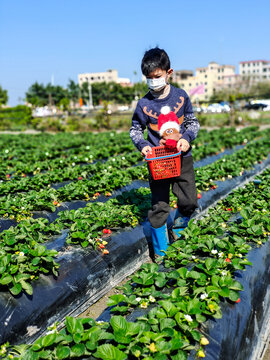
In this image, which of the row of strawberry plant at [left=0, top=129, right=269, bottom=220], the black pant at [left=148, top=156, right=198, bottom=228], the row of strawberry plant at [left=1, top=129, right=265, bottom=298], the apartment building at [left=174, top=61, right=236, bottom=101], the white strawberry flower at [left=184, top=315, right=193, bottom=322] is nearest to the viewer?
the white strawberry flower at [left=184, top=315, right=193, bottom=322]

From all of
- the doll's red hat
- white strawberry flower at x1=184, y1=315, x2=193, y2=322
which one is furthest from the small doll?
white strawberry flower at x1=184, y1=315, x2=193, y2=322

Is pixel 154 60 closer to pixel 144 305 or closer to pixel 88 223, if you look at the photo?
pixel 88 223

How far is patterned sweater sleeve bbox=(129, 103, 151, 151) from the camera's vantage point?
10.5 ft

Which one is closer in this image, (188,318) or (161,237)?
(188,318)

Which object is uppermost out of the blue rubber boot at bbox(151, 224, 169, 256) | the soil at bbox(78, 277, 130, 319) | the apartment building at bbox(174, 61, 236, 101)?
the apartment building at bbox(174, 61, 236, 101)

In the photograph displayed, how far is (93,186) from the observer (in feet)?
17.0

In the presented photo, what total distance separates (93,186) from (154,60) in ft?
8.39

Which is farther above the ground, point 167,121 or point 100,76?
point 100,76

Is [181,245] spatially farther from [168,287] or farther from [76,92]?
[76,92]

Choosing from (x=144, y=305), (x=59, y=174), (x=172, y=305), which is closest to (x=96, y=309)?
(x=144, y=305)

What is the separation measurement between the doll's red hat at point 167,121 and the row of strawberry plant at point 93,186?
1955 mm

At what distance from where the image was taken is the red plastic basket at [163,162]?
294cm

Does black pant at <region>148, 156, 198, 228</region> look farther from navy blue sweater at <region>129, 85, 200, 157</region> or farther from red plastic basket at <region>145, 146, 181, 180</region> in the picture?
red plastic basket at <region>145, 146, 181, 180</region>

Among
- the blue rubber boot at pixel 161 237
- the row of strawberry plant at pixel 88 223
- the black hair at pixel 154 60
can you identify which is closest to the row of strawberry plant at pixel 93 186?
the row of strawberry plant at pixel 88 223
